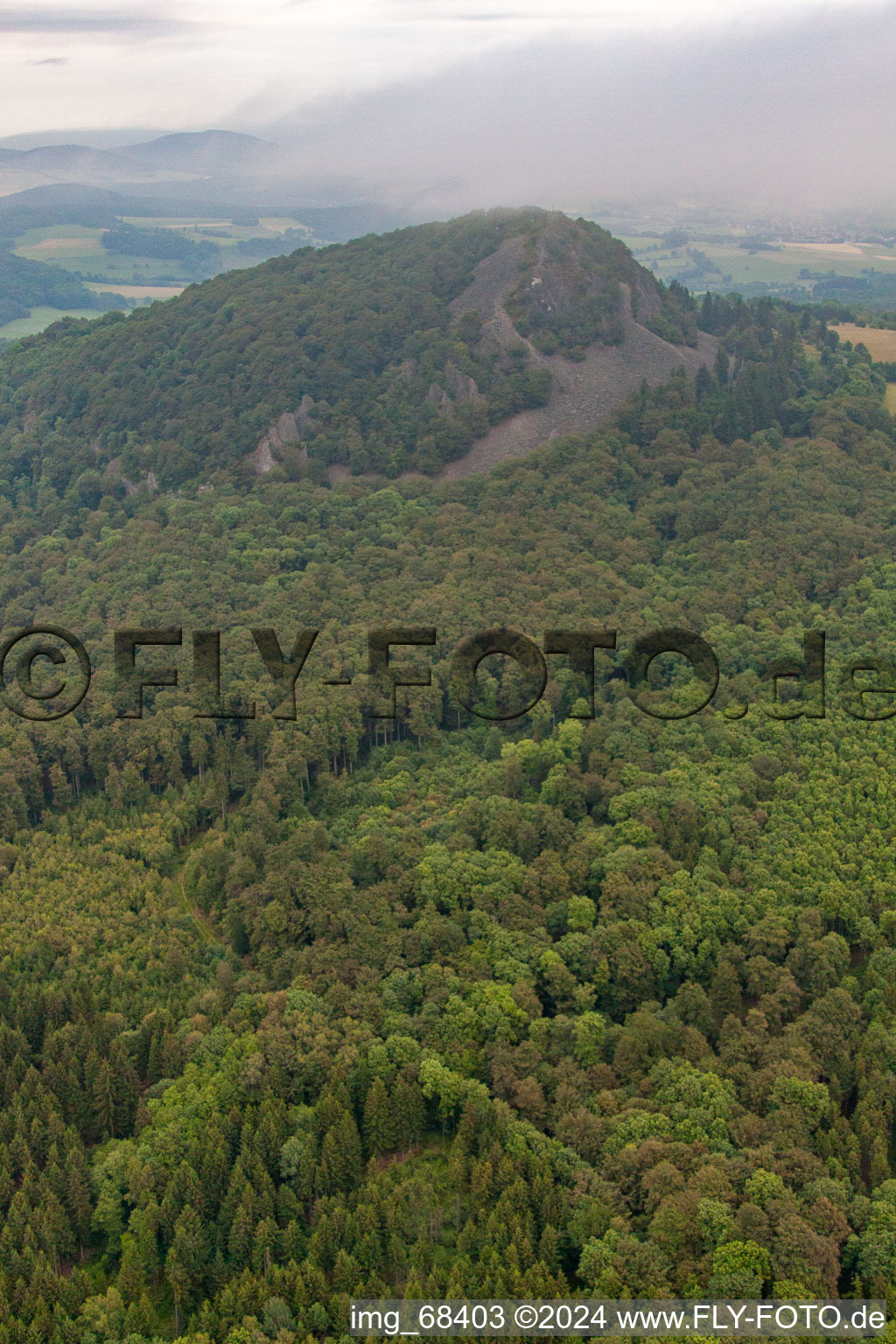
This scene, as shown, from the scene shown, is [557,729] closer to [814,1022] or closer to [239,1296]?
[814,1022]

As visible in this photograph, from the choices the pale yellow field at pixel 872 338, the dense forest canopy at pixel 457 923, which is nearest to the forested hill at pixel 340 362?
the dense forest canopy at pixel 457 923

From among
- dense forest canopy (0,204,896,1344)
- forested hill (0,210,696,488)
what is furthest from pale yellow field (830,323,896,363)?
dense forest canopy (0,204,896,1344)

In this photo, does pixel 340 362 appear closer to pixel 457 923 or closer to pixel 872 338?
pixel 872 338

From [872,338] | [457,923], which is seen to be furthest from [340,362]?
[457,923]

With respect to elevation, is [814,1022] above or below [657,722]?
below

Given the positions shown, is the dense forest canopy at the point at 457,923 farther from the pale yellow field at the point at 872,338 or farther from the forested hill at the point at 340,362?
the pale yellow field at the point at 872,338

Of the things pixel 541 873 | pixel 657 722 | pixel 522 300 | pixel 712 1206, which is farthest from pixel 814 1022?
pixel 522 300
